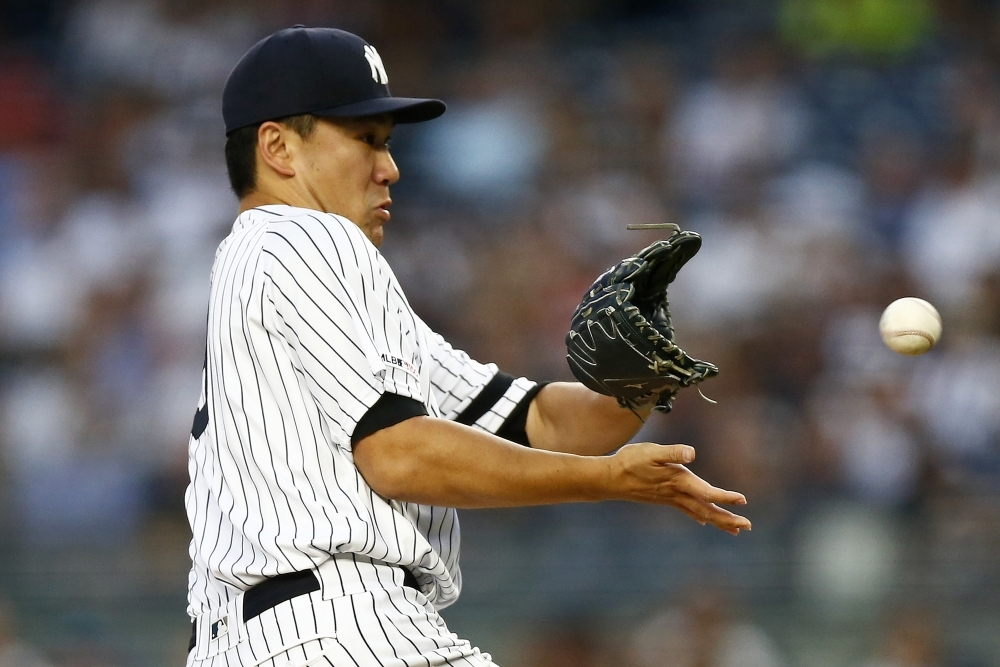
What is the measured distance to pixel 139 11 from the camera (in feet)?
30.9

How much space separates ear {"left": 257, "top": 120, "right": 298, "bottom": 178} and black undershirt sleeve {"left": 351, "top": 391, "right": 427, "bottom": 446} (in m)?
0.59

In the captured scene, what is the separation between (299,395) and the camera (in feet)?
7.52

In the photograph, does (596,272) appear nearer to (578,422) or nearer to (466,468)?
(578,422)

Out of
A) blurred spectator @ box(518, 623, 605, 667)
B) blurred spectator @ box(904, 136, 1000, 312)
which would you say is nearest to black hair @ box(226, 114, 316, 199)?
blurred spectator @ box(518, 623, 605, 667)

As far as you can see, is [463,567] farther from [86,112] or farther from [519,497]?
[86,112]

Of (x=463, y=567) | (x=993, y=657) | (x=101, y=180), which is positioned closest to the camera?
(x=993, y=657)

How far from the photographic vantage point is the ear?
2570 mm

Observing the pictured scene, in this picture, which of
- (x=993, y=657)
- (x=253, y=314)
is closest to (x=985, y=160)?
(x=993, y=657)

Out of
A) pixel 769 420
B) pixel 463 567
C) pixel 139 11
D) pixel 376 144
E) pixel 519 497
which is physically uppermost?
pixel 139 11

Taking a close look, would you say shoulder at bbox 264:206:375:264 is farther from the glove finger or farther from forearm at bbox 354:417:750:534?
the glove finger

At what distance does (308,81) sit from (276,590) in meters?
0.96

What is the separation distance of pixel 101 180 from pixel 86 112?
833mm

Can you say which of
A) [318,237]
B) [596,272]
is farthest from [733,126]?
[318,237]

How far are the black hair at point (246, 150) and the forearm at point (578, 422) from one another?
2.60 feet
